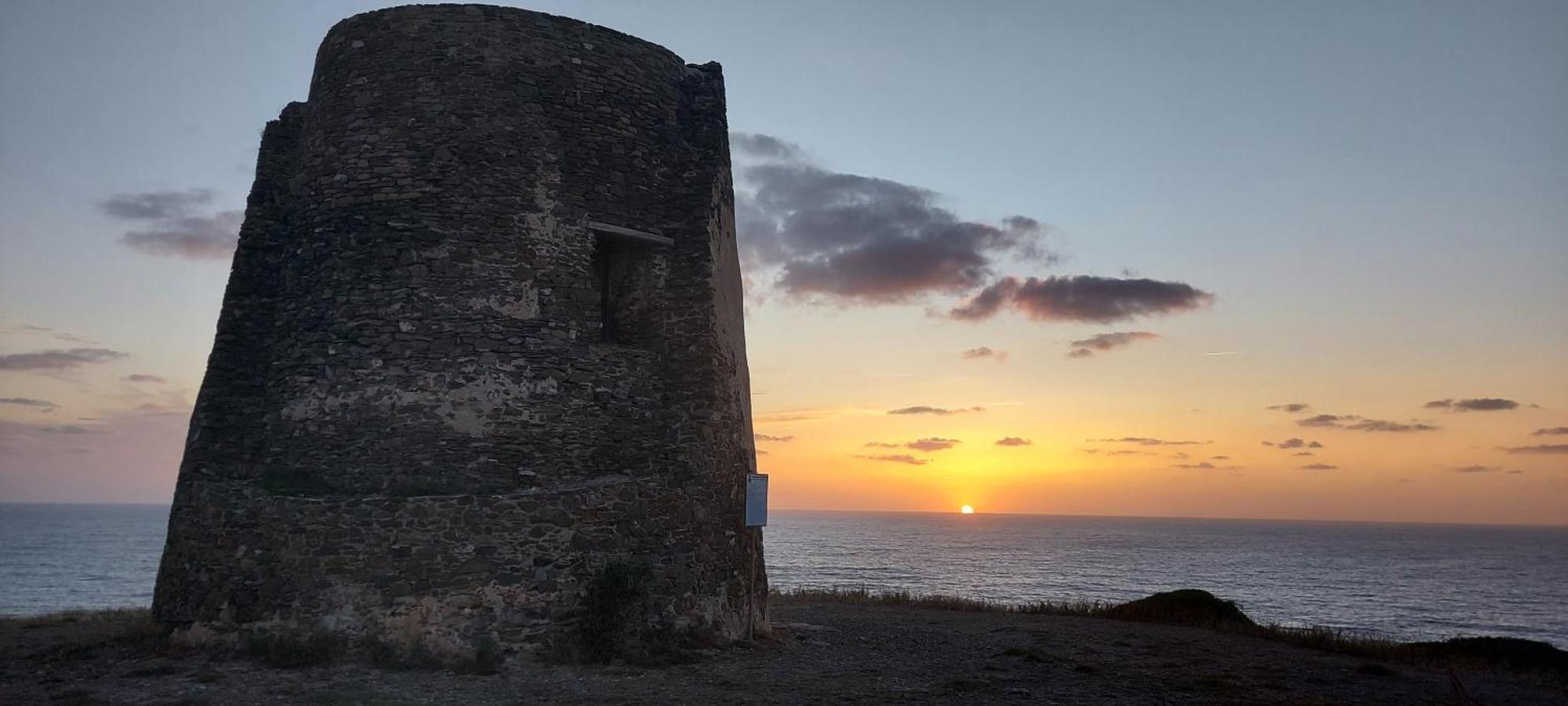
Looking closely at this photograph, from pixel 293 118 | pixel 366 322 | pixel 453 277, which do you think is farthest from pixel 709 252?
pixel 293 118

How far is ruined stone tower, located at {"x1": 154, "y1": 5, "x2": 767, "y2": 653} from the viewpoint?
10594 mm

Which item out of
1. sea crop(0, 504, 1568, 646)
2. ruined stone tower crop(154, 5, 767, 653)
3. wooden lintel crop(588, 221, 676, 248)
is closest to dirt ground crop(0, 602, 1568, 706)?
ruined stone tower crop(154, 5, 767, 653)

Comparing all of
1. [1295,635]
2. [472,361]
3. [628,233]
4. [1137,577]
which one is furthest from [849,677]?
[1137,577]

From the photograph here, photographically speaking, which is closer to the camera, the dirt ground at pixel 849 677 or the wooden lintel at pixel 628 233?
the dirt ground at pixel 849 677

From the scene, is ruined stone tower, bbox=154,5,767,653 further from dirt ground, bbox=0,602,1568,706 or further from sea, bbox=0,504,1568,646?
sea, bbox=0,504,1568,646

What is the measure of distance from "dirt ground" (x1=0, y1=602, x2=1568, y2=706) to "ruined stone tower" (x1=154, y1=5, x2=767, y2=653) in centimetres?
76

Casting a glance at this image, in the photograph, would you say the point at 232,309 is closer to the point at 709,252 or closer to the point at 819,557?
the point at 709,252

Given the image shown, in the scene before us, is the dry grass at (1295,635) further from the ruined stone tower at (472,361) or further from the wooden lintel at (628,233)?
the wooden lintel at (628,233)

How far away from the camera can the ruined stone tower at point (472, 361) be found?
417 inches

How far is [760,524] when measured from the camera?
12.7 meters

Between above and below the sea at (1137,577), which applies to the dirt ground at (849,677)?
above

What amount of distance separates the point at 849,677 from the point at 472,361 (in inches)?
219

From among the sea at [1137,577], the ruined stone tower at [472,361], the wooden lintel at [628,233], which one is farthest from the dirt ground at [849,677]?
the sea at [1137,577]

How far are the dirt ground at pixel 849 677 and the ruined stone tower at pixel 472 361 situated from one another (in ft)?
2.50
